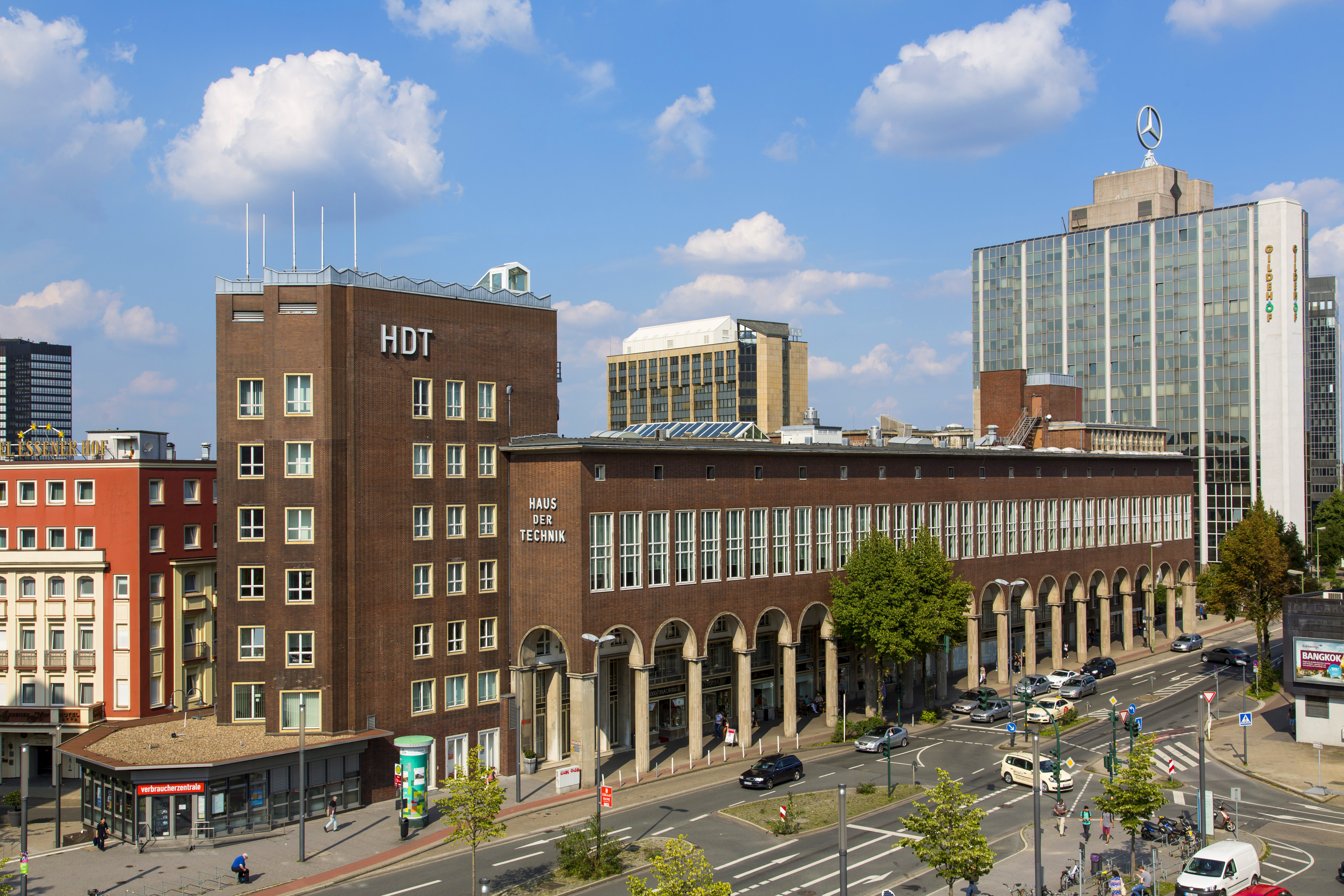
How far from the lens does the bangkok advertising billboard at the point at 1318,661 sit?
6956 centimetres

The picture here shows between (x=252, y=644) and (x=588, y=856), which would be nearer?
(x=588, y=856)

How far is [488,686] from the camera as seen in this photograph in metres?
65.2

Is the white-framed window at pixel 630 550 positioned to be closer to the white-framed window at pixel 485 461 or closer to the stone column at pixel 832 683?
the white-framed window at pixel 485 461

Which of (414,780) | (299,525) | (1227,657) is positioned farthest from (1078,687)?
(299,525)

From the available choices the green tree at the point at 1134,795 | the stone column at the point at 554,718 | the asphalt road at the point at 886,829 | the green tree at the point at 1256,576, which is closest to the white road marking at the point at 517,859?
the asphalt road at the point at 886,829

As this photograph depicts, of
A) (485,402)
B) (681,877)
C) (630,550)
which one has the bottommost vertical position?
(681,877)

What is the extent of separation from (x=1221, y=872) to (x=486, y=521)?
1683 inches

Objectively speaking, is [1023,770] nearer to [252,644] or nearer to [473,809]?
[473,809]

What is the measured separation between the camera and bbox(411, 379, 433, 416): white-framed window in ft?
207

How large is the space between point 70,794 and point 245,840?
20.9m

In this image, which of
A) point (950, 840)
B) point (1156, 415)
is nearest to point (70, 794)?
point (950, 840)

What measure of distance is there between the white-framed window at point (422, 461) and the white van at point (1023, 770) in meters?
38.1

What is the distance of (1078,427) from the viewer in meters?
117

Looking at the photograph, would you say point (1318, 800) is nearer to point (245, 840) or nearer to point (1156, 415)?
point (245, 840)
